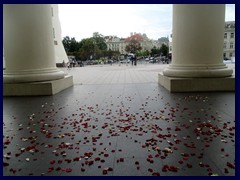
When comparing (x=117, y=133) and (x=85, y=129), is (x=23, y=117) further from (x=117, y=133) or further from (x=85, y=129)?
(x=117, y=133)

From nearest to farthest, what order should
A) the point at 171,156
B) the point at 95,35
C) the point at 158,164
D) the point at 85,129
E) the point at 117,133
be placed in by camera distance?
the point at 158,164
the point at 171,156
the point at 117,133
the point at 85,129
the point at 95,35

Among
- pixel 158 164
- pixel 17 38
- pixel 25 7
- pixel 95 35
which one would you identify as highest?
pixel 95 35

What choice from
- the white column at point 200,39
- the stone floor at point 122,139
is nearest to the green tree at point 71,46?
the white column at point 200,39

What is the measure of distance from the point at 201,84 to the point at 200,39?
5.85ft

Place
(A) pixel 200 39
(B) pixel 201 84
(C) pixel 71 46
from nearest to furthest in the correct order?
(A) pixel 200 39
(B) pixel 201 84
(C) pixel 71 46

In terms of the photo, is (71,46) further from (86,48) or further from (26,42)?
(26,42)

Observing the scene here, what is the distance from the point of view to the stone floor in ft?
10.6

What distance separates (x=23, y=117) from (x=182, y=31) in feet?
22.2

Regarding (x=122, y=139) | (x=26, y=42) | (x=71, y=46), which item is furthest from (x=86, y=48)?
(x=122, y=139)

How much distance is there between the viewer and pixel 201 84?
9.29m

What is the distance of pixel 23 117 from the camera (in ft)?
20.4

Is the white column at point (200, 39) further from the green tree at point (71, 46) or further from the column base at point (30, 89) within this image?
A: the green tree at point (71, 46)

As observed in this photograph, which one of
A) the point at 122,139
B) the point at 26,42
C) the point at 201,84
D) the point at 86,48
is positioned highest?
the point at 86,48

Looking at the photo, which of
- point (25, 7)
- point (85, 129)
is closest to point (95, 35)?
point (25, 7)
